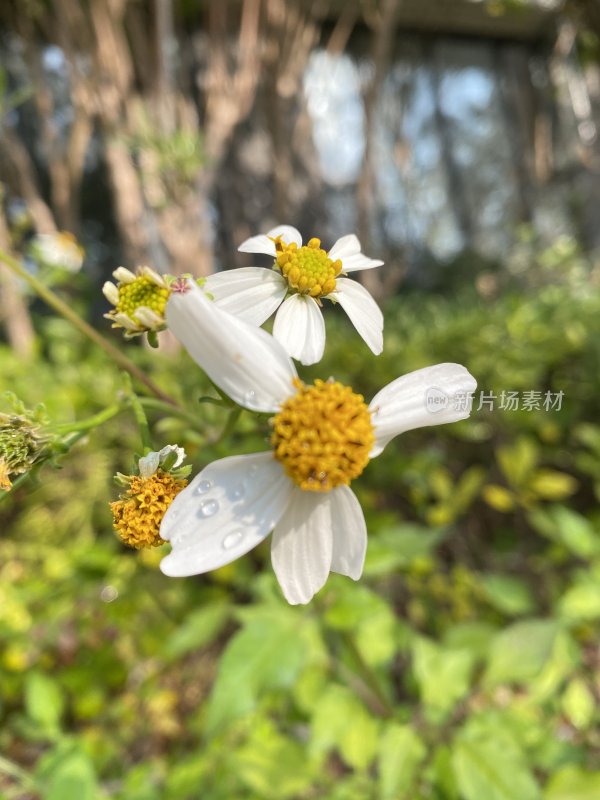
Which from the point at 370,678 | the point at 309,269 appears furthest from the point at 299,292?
the point at 370,678

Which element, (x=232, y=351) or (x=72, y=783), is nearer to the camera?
(x=232, y=351)

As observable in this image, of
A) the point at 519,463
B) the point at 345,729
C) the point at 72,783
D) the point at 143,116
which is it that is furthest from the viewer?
the point at 143,116

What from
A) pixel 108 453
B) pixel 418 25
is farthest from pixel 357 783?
pixel 418 25

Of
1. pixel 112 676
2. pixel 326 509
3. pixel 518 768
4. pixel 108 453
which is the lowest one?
pixel 112 676

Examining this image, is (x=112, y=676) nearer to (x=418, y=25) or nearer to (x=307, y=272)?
(x=307, y=272)

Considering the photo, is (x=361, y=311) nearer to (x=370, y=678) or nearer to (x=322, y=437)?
(x=322, y=437)

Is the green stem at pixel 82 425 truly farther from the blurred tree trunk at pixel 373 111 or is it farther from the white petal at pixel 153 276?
the blurred tree trunk at pixel 373 111
